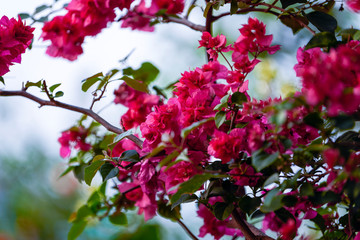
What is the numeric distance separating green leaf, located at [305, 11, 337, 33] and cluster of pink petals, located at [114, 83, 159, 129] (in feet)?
1.48

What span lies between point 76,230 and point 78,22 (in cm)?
60

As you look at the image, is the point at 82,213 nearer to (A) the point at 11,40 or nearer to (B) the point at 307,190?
(A) the point at 11,40

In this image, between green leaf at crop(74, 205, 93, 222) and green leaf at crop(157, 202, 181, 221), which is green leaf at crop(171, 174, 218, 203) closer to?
green leaf at crop(157, 202, 181, 221)

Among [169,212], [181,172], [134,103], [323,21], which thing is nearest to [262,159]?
[181,172]

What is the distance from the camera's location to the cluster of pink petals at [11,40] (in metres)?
0.79

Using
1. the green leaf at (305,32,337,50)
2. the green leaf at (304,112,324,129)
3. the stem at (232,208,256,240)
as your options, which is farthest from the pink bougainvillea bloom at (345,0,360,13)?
the stem at (232,208,256,240)

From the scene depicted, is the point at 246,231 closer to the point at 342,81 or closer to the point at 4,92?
the point at 342,81

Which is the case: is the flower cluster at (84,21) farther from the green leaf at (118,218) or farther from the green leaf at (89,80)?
the green leaf at (118,218)

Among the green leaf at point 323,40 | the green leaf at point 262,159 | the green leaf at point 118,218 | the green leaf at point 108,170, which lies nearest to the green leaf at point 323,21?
the green leaf at point 323,40

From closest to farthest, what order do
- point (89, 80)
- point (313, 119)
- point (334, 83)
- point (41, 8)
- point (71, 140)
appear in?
point (334, 83) → point (313, 119) → point (89, 80) → point (41, 8) → point (71, 140)

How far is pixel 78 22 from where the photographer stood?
0.69 meters

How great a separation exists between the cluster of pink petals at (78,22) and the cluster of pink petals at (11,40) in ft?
0.44

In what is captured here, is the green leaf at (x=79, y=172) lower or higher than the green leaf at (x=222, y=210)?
higher

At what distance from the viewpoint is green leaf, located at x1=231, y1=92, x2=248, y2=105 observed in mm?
666
